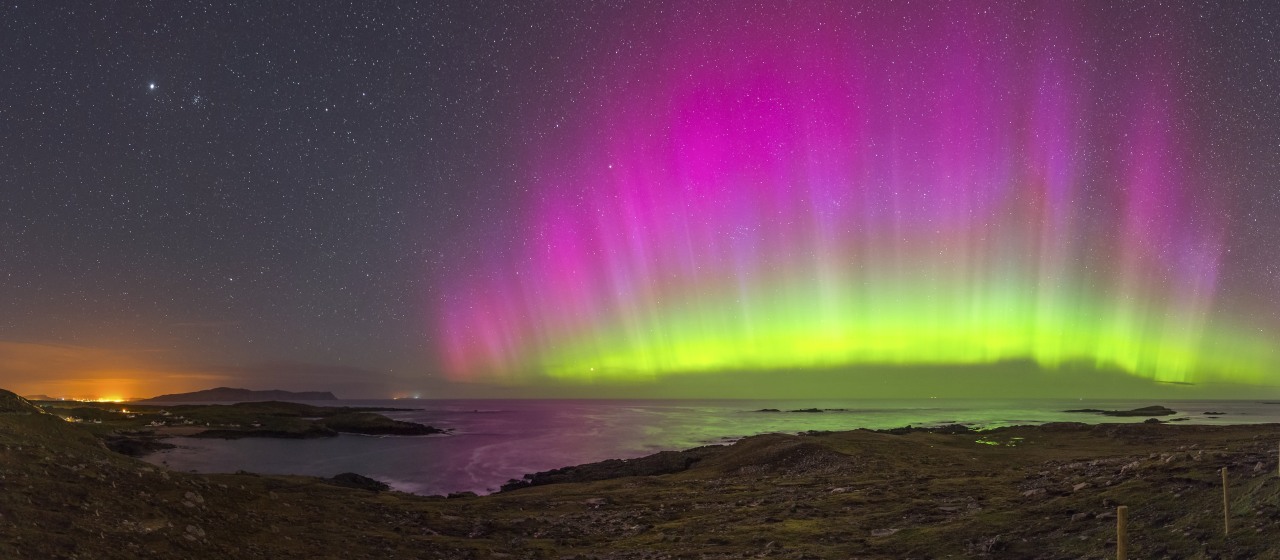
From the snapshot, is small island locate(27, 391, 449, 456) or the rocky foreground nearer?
the rocky foreground

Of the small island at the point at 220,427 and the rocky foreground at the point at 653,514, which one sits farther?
the small island at the point at 220,427

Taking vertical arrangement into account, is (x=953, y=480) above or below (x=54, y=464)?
below

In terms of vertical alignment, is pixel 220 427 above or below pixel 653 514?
below

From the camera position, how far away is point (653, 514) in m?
25.3

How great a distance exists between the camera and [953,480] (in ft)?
90.4

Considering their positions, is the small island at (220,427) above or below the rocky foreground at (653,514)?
below

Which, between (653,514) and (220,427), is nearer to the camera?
(653,514)

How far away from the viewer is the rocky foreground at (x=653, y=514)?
14.3 metres

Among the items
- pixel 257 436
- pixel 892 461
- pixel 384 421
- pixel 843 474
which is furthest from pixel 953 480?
pixel 384 421

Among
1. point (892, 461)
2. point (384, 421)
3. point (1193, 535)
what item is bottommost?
point (384, 421)

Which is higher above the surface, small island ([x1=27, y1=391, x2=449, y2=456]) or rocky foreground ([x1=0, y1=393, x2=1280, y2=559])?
rocky foreground ([x1=0, y1=393, x2=1280, y2=559])

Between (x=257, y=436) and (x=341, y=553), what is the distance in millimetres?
91387

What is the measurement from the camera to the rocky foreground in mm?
14258

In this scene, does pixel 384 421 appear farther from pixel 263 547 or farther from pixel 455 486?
pixel 263 547
